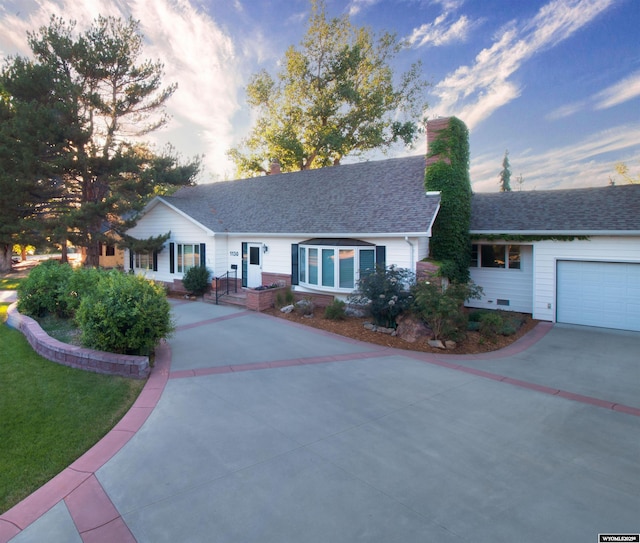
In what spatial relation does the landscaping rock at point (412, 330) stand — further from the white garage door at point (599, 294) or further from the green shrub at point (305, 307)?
the white garage door at point (599, 294)

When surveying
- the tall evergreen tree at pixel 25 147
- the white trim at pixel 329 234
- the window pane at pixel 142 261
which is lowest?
the window pane at pixel 142 261

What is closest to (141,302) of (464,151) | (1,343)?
(1,343)

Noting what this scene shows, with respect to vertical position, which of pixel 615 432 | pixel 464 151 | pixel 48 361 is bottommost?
pixel 615 432

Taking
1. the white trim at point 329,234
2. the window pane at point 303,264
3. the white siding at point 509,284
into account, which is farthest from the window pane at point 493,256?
the window pane at point 303,264

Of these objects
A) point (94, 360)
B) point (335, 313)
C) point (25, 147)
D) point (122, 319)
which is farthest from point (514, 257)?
point (25, 147)

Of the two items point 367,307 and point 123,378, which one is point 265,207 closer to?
point 367,307

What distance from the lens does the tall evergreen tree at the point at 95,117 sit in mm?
15398

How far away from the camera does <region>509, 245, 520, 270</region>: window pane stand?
1298cm

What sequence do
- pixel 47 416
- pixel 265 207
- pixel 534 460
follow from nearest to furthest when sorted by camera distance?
1. pixel 534 460
2. pixel 47 416
3. pixel 265 207

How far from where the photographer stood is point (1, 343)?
8242 mm

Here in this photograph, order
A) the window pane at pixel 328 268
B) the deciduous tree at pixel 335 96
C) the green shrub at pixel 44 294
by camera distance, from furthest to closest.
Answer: the deciduous tree at pixel 335 96, the window pane at pixel 328 268, the green shrub at pixel 44 294

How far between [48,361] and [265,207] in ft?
36.8

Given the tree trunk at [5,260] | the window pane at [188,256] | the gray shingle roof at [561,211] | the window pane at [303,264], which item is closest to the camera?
the gray shingle roof at [561,211]

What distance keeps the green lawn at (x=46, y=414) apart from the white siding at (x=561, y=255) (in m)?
12.2
